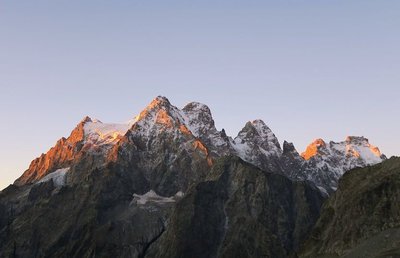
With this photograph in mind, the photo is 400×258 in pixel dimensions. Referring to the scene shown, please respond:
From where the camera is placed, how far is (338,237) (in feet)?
655

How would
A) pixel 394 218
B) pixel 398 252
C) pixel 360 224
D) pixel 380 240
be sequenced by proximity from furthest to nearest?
1. pixel 360 224
2. pixel 394 218
3. pixel 380 240
4. pixel 398 252

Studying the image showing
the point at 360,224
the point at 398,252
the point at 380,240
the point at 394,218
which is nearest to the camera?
the point at 398,252

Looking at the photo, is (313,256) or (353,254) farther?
(313,256)

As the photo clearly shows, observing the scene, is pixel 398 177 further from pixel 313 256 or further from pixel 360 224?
pixel 313 256

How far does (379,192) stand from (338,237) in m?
21.0

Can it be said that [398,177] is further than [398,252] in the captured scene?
Yes

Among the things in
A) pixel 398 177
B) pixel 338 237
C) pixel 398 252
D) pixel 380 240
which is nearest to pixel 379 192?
pixel 398 177

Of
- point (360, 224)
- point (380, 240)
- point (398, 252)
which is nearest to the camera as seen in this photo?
point (398, 252)

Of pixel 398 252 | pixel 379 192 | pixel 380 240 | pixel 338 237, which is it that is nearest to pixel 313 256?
pixel 338 237

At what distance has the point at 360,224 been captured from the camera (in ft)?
639

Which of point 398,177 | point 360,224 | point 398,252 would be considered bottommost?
point 398,252

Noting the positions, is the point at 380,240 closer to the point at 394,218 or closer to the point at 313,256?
the point at 394,218

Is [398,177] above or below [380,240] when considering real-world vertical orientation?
above

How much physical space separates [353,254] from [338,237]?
130 ft
